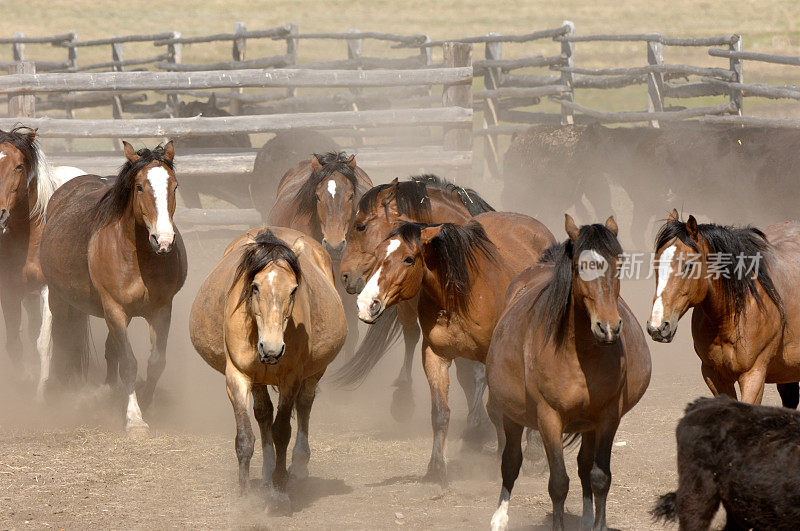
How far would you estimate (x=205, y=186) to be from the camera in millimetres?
15047

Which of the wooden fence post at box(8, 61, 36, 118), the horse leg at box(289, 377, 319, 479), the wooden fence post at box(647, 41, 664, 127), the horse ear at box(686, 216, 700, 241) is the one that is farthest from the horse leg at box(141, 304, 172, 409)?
the wooden fence post at box(647, 41, 664, 127)

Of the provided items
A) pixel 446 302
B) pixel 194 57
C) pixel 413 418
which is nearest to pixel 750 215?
pixel 413 418

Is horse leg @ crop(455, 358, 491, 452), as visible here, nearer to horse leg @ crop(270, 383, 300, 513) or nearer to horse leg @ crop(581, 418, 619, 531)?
horse leg @ crop(270, 383, 300, 513)

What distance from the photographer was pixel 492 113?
1938 cm

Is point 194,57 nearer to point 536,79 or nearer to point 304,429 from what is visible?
point 536,79

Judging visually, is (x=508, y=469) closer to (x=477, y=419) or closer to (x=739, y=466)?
(x=739, y=466)

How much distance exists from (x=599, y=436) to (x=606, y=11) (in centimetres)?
5323

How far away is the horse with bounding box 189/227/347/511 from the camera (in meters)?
5.32

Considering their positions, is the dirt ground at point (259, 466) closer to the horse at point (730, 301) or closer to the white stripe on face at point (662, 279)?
the horse at point (730, 301)

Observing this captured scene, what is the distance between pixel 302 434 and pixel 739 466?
3373 millimetres

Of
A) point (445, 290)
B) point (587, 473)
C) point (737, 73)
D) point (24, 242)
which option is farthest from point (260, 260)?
point (737, 73)

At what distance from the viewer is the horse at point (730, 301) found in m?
5.12

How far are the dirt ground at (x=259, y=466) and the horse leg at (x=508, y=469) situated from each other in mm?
286

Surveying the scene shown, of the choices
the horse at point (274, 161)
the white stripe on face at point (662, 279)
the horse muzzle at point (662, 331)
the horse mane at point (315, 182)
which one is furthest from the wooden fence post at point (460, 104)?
the horse muzzle at point (662, 331)
